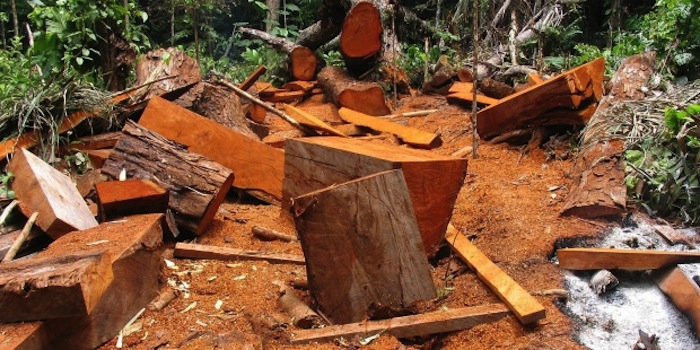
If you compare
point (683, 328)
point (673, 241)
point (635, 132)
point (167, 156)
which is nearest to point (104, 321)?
point (167, 156)

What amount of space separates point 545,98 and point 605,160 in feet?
3.83

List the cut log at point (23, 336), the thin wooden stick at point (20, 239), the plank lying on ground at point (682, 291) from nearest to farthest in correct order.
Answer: the cut log at point (23, 336), the plank lying on ground at point (682, 291), the thin wooden stick at point (20, 239)

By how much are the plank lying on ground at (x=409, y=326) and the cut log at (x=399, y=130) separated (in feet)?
10.3

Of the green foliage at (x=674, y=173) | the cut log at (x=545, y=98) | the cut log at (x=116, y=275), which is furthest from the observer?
the cut log at (x=545, y=98)

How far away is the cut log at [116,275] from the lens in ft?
7.01

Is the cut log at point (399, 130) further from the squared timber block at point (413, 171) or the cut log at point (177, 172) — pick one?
the cut log at point (177, 172)

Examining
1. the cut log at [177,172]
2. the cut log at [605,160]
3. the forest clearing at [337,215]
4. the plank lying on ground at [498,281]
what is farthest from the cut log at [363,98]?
the plank lying on ground at [498,281]

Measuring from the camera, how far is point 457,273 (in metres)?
2.91

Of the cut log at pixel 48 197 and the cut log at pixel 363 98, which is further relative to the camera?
the cut log at pixel 363 98

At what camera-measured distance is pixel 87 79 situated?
466 cm

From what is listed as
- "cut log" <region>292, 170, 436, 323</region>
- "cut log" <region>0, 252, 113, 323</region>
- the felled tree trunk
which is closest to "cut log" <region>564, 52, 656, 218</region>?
"cut log" <region>292, 170, 436, 323</region>

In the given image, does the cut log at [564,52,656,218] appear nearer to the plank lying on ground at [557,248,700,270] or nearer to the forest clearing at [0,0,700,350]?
the forest clearing at [0,0,700,350]

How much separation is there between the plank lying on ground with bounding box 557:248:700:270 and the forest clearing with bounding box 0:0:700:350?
10 mm

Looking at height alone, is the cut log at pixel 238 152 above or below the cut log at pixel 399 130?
above
